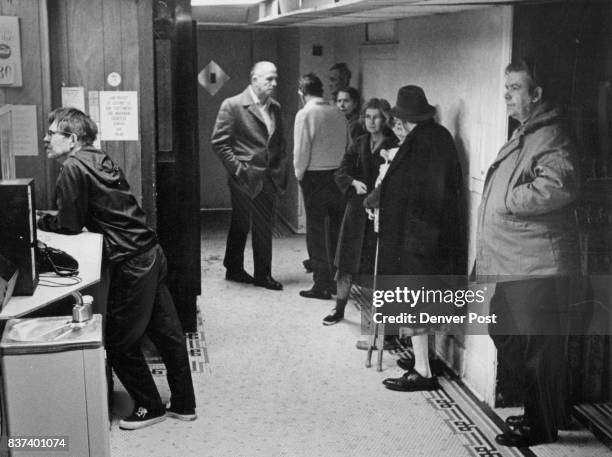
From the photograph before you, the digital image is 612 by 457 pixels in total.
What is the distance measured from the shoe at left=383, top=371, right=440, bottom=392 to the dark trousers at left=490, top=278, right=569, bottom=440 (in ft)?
1.67

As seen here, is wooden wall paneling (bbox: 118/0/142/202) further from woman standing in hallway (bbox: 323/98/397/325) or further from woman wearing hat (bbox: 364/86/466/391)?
woman standing in hallway (bbox: 323/98/397/325)

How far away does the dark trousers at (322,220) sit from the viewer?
5.04 metres

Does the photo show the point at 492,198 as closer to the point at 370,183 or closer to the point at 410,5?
the point at 410,5

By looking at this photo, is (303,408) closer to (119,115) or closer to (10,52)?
(119,115)

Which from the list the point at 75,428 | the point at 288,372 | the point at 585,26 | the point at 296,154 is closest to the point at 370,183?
the point at 296,154

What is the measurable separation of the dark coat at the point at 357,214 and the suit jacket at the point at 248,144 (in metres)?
0.70

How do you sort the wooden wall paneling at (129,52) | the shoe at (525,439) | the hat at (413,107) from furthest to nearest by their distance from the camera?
the hat at (413,107)
the wooden wall paneling at (129,52)
the shoe at (525,439)

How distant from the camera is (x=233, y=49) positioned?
260 inches

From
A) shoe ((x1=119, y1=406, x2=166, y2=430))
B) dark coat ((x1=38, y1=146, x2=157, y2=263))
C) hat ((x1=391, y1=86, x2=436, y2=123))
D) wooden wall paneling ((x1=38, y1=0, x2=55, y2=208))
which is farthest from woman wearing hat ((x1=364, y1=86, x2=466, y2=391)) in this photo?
wooden wall paneling ((x1=38, y1=0, x2=55, y2=208))

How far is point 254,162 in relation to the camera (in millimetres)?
5266

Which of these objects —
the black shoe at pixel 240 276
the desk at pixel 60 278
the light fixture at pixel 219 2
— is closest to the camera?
the desk at pixel 60 278

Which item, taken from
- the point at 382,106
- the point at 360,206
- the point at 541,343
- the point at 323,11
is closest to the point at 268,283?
the point at 360,206

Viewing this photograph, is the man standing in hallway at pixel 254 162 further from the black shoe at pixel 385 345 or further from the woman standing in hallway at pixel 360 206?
the black shoe at pixel 385 345

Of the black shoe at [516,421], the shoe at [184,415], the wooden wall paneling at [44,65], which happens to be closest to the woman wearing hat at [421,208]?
the black shoe at [516,421]
